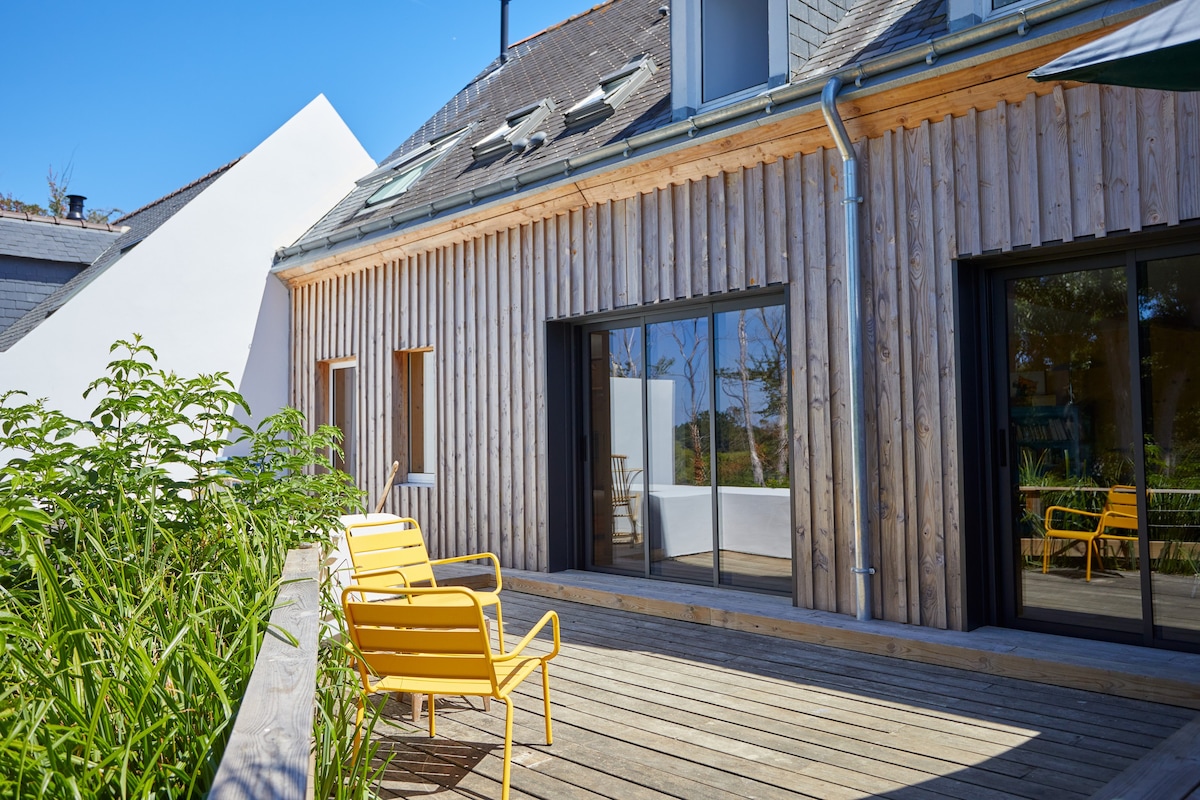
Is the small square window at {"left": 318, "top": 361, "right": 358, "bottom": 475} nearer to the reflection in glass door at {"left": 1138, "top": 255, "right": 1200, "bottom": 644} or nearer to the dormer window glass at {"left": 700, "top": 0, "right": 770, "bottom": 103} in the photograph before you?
the dormer window glass at {"left": 700, "top": 0, "right": 770, "bottom": 103}

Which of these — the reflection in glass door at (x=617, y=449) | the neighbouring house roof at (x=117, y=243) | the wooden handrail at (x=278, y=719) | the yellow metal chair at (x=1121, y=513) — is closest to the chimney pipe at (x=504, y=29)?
the neighbouring house roof at (x=117, y=243)

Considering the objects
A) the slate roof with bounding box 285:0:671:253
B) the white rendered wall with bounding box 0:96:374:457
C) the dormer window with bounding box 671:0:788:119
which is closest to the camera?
the dormer window with bounding box 671:0:788:119

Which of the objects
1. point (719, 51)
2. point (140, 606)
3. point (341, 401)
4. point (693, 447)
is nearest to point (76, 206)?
point (341, 401)

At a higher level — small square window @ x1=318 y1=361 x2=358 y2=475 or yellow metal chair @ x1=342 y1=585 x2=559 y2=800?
small square window @ x1=318 y1=361 x2=358 y2=475

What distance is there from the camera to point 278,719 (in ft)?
5.25

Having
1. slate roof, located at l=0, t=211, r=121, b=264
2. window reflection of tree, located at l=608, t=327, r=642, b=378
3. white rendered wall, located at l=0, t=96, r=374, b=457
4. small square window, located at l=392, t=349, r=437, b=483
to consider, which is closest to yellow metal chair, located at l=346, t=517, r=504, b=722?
window reflection of tree, located at l=608, t=327, r=642, b=378

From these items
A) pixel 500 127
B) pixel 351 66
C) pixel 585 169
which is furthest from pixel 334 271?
pixel 351 66

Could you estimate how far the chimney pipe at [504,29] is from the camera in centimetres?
1159

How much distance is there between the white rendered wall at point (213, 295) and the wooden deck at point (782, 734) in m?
6.91

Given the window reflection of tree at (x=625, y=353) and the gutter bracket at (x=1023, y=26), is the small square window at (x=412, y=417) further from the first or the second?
the gutter bracket at (x=1023, y=26)

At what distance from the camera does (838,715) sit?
3.74 m

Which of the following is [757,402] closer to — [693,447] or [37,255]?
[693,447]

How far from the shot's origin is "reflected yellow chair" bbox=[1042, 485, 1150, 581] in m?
4.34

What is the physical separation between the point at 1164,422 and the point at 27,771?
463 cm
